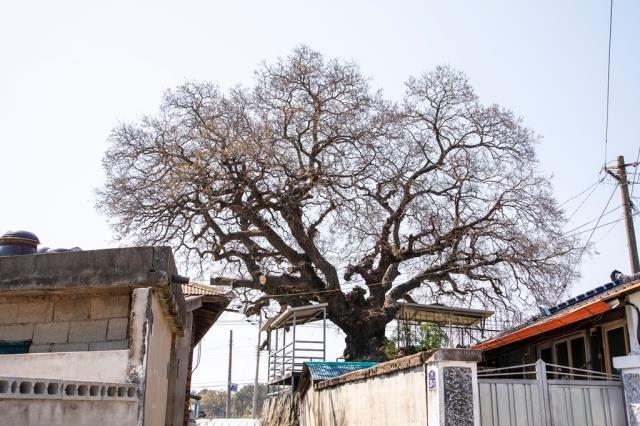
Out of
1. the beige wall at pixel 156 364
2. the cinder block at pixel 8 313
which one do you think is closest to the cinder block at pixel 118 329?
the beige wall at pixel 156 364

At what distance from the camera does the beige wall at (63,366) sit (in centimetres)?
668

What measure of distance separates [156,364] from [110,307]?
137 centimetres

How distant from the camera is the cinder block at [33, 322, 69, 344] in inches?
284

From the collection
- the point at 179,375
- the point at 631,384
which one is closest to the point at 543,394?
the point at 631,384

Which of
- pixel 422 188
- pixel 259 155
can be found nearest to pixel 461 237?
pixel 422 188

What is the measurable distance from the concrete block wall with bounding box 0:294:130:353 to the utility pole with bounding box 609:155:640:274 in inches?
497

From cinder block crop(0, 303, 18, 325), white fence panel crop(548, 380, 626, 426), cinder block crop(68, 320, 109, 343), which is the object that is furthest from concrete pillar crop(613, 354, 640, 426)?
cinder block crop(0, 303, 18, 325)

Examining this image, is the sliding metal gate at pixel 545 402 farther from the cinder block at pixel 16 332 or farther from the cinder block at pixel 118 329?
the cinder block at pixel 16 332

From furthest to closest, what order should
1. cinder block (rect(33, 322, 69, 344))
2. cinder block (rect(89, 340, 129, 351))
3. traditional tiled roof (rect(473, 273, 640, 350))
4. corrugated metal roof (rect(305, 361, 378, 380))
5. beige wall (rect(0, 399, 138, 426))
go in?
corrugated metal roof (rect(305, 361, 378, 380)), traditional tiled roof (rect(473, 273, 640, 350)), cinder block (rect(33, 322, 69, 344)), cinder block (rect(89, 340, 129, 351)), beige wall (rect(0, 399, 138, 426))

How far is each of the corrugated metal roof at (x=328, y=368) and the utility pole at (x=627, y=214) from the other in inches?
270

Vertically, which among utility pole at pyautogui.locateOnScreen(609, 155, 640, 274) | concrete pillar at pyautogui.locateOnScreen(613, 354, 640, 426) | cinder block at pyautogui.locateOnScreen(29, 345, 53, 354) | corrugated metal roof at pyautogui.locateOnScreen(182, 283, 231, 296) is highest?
utility pole at pyautogui.locateOnScreen(609, 155, 640, 274)

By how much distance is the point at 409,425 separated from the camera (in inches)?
298

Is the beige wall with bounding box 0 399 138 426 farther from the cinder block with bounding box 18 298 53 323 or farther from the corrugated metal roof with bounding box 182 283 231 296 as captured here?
the corrugated metal roof with bounding box 182 283 231 296

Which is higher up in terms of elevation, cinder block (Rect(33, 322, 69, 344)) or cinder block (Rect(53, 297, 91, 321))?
cinder block (Rect(53, 297, 91, 321))
